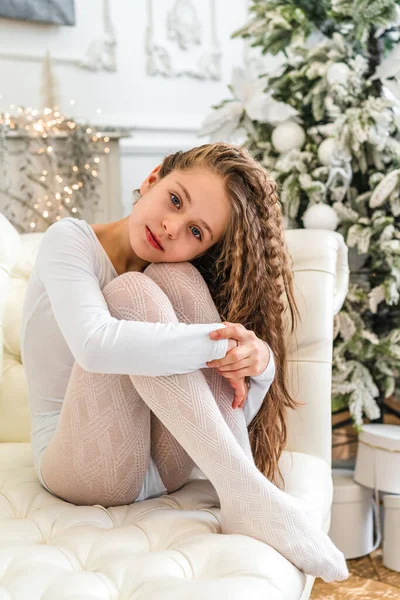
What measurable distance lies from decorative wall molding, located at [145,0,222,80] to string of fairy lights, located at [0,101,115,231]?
770 mm

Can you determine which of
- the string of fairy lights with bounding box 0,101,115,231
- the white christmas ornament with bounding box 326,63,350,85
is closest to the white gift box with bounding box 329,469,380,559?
the white christmas ornament with bounding box 326,63,350,85

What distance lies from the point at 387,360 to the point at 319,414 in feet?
2.15

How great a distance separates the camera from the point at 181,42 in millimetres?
3406

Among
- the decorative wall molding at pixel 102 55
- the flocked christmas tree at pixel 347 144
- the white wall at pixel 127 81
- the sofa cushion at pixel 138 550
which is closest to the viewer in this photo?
the sofa cushion at pixel 138 550

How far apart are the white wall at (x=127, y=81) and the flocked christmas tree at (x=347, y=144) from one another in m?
1.22

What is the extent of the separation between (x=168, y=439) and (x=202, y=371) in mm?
128

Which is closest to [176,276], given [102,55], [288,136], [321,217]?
[321,217]

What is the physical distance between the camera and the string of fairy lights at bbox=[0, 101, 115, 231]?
8.75ft

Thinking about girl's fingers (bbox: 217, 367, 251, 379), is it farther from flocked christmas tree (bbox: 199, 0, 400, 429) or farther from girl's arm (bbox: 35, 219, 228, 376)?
flocked christmas tree (bbox: 199, 0, 400, 429)

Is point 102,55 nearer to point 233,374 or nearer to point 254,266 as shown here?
point 254,266

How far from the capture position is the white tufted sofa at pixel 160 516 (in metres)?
0.87

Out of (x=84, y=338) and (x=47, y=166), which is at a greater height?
(x=47, y=166)

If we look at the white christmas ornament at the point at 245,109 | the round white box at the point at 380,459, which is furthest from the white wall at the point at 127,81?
the round white box at the point at 380,459

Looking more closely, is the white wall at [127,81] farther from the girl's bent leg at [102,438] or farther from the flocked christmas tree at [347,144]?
the girl's bent leg at [102,438]
